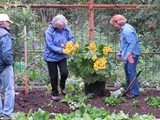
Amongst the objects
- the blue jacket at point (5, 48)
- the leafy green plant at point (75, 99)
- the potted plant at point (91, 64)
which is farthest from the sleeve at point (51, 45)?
the blue jacket at point (5, 48)

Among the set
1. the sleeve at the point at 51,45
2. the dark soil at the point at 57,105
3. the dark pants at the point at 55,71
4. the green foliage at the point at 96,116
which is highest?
the sleeve at the point at 51,45

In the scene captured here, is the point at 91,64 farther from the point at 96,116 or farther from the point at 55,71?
the point at 96,116

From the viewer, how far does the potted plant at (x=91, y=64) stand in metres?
7.89

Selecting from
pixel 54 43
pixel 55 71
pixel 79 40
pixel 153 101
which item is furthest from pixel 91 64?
pixel 79 40

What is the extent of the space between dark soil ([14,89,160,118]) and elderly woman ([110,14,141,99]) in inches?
10.4

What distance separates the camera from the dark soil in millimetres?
7352

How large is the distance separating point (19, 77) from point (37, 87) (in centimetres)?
43

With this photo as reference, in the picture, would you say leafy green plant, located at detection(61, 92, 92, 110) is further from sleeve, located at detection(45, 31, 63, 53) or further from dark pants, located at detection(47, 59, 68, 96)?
sleeve, located at detection(45, 31, 63, 53)

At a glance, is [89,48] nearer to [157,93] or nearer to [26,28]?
[26,28]

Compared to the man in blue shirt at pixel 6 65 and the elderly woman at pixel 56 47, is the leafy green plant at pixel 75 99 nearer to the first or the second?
the elderly woman at pixel 56 47

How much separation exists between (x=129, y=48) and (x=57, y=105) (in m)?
1.69

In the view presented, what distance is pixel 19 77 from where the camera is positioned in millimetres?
8906

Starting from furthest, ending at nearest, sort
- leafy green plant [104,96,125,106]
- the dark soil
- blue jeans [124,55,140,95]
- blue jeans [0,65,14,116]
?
blue jeans [124,55,140,95]
leafy green plant [104,96,125,106]
the dark soil
blue jeans [0,65,14,116]

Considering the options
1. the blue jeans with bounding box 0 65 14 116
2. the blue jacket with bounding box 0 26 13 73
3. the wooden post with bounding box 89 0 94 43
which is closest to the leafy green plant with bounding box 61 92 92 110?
the blue jeans with bounding box 0 65 14 116
